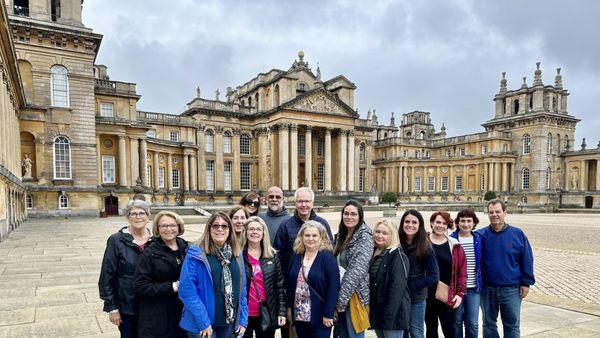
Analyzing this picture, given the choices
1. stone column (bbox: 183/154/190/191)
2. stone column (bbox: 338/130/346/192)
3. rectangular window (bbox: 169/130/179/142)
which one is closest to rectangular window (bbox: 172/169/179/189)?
stone column (bbox: 183/154/190/191)

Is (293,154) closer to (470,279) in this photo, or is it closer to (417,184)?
(417,184)

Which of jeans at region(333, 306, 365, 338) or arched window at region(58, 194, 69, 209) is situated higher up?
jeans at region(333, 306, 365, 338)

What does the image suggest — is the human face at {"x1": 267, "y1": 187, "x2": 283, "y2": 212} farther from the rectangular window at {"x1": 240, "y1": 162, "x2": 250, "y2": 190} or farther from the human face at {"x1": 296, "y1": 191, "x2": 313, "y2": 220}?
the rectangular window at {"x1": 240, "y1": 162, "x2": 250, "y2": 190}

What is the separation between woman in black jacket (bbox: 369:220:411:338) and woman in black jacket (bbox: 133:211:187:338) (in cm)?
197

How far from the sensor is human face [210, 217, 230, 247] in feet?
11.0

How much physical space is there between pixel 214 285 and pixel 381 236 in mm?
1746

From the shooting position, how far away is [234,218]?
13.2 feet

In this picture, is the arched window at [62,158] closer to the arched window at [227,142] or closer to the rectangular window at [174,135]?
the rectangular window at [174,135]

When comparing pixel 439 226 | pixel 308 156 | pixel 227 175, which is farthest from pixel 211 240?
pixel 227 175

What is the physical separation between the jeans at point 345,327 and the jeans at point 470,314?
149cm

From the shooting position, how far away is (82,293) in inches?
264

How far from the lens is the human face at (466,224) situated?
4516 millimetres

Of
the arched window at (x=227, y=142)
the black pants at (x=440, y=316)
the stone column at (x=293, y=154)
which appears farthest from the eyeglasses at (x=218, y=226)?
the arched window at (x=227, y=142)

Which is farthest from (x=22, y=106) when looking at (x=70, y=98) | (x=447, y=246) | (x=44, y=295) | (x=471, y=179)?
(x=471, y=179)
